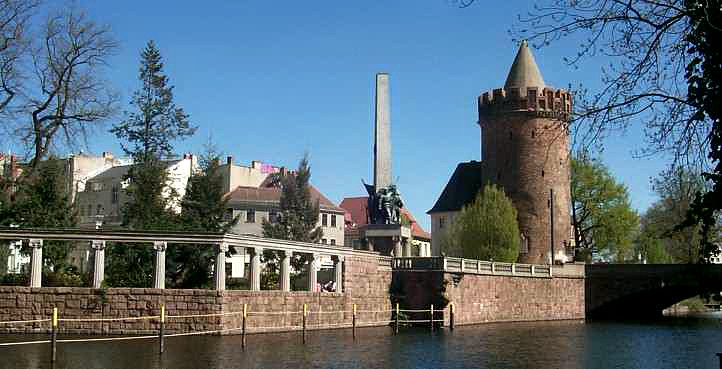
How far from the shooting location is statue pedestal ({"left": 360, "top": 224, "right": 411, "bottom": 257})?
4450cm

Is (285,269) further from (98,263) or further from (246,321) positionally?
(98,263)

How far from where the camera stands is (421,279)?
143 ft

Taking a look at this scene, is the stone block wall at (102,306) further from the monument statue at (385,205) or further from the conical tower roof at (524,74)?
the conical tower roof at (524,74)

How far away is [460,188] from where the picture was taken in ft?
247

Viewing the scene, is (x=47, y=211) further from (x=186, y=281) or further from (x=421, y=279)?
(x=421, y=279)

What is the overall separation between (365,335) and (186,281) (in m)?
9.43

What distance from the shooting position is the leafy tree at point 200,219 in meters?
40.9

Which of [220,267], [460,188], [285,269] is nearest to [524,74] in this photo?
[460,188]

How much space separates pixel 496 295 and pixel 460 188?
26.9 meters

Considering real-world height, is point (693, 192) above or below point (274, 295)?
above

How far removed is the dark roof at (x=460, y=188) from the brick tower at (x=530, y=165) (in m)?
8.85

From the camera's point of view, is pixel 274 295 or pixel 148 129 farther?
pixel 148 129

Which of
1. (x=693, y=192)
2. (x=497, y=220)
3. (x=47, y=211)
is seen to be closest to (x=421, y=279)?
(x=497, y=220)

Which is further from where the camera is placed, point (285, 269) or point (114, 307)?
point (285, 269)
